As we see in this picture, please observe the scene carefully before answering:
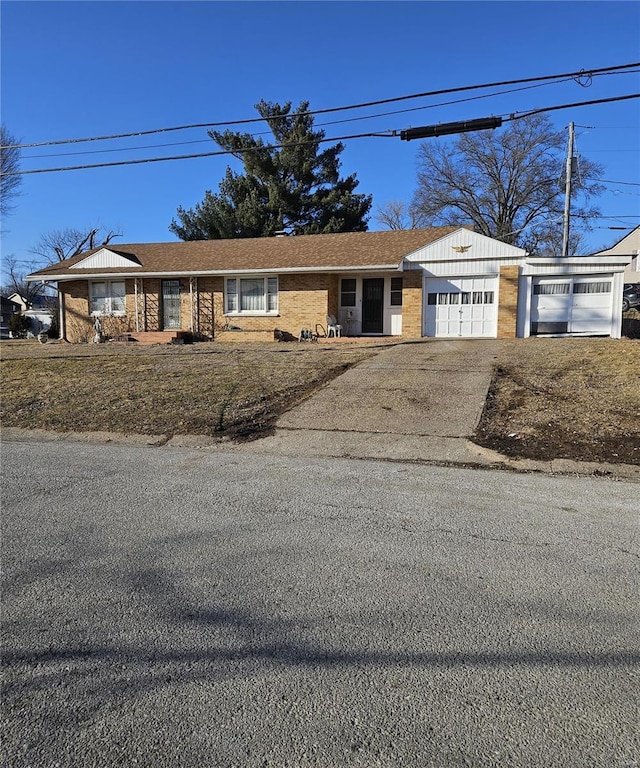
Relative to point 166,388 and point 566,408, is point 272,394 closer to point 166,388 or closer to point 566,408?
point 166,388

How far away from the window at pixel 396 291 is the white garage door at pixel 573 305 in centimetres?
447

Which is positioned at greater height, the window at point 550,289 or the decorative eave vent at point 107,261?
the decorative eave vent at point 107,261

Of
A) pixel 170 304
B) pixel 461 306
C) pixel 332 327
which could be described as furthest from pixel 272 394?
pixel 170 304

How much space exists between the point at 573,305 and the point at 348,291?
7.65 m

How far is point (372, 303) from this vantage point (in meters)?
19.9

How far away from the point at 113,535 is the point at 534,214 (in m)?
42.9

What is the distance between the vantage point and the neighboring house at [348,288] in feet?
58.0

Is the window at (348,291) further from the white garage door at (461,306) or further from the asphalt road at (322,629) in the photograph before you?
the asphalt road at (322,629)

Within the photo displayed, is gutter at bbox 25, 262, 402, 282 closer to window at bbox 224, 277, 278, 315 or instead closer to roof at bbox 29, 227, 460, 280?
roof at bbox 29, 227, 460, 280

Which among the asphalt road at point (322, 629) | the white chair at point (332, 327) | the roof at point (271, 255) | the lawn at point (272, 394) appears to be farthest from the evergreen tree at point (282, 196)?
the asphalt road at point (322, 629)

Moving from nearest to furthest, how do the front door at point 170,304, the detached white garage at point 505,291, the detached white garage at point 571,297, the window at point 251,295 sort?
the detached white garage at point 571,297
the detached white garage at point 505,291
the window at point 251,295
the front door at point 170,304

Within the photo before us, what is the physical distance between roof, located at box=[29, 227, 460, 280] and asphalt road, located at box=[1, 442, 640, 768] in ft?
49.0

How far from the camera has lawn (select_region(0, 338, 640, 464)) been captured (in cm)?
690

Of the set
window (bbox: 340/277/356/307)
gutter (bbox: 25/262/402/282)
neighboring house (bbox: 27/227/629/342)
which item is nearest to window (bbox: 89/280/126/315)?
neighboring house (bbox: 27/227/629/342)
